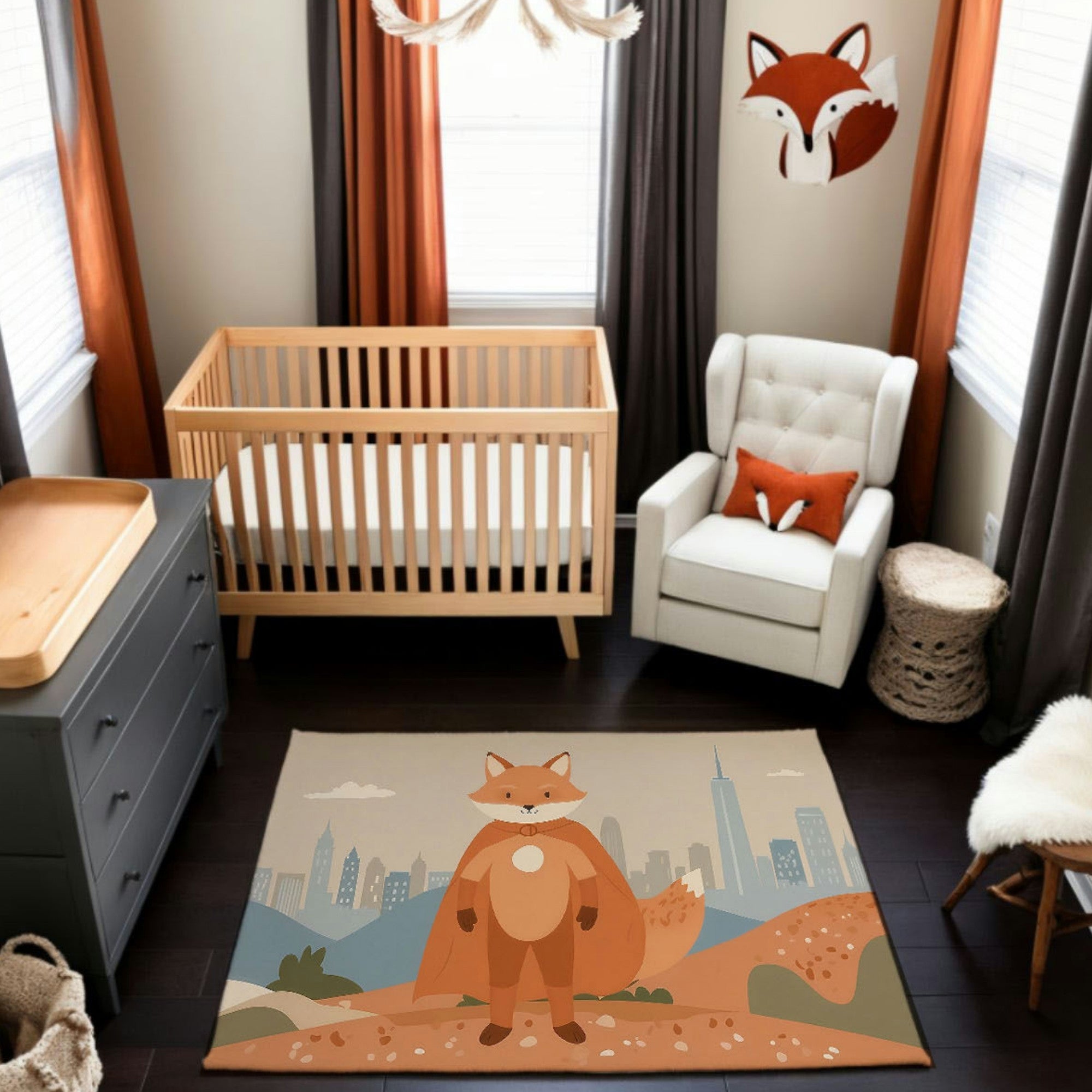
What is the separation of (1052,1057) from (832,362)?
1.97m

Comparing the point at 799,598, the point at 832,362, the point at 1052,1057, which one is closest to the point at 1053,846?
the point at 1052,1057

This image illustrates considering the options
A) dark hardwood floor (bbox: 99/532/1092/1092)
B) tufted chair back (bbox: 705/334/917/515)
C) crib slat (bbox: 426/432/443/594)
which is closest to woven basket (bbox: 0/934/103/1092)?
dark hardwood floor (bbox: 99/532/1092/1092)

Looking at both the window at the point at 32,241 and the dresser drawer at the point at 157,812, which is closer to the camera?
the dresser drawer at the point at 157,812

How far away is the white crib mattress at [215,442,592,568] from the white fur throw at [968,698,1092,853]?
1.30 m

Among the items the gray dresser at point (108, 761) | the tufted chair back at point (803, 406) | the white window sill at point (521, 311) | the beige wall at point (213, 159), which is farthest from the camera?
the white window sill at point (521, 311)

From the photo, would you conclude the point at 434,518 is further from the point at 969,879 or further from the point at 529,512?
the point at 969,879

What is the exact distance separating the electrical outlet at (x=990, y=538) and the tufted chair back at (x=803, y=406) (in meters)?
0.30

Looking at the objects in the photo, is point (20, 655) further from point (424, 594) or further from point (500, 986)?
point (424, 594)

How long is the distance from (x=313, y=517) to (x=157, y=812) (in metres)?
0.99

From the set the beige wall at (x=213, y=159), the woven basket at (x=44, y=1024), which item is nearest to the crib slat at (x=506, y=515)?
the beige wall at (x=213, y=159)

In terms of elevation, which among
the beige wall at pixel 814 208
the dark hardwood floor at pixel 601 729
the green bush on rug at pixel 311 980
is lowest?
the green bush on rug at pixel 311 980

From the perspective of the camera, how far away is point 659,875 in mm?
2629

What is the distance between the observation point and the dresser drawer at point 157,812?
2.26 metres

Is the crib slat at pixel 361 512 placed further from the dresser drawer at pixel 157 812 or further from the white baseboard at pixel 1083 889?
the white baseboard at pixel 1083 889
